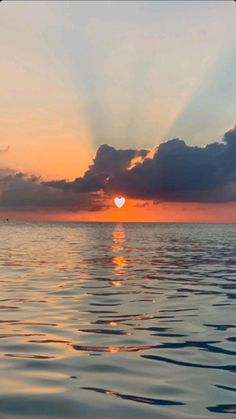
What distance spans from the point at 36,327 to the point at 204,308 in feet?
19.3

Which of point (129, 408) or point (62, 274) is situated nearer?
point (129, 408)

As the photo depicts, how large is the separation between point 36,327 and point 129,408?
6437 mm

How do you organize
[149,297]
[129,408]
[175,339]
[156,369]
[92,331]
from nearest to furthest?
[129,408]
[156,369]
[175,339]
[92,331]
[149,297]

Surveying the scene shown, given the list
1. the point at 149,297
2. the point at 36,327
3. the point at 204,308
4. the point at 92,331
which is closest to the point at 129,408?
the point at 92,331

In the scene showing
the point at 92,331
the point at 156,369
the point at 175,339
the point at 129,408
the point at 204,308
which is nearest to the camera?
the point at 129,408

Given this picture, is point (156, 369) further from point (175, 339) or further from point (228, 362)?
point (175, 339)

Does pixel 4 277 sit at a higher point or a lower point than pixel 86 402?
higher

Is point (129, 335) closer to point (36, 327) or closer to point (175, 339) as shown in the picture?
point (175, 339)

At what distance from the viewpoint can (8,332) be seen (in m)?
13.0

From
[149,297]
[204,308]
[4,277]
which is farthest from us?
[4,277]

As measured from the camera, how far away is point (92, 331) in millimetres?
13203

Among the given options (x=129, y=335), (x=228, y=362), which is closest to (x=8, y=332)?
(x=129, y=335)

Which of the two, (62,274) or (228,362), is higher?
(62,274)

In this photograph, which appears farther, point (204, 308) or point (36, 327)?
point (204, 308)
